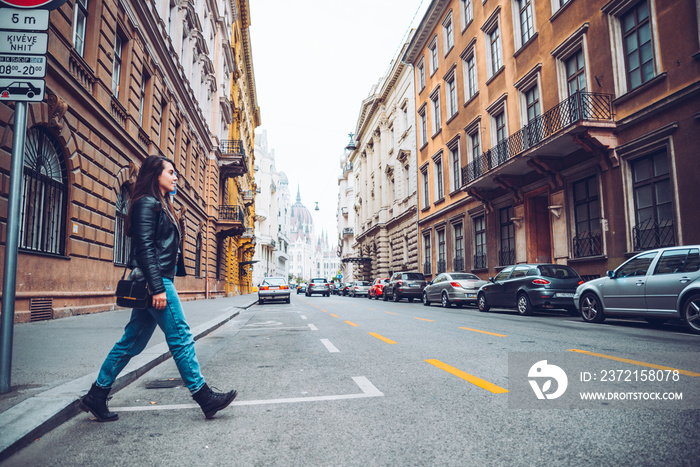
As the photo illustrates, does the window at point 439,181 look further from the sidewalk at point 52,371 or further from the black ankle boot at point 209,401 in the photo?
the black ankle boot at point 209,401

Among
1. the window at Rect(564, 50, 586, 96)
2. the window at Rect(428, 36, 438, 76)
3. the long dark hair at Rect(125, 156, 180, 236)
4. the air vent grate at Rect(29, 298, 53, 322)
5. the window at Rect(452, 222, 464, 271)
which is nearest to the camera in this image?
the long dark hair at Rect(125, 156, 180, 236)

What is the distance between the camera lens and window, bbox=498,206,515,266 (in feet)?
71.8

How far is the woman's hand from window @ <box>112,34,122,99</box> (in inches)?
502

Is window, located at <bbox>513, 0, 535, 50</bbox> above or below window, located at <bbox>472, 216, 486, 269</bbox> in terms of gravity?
above

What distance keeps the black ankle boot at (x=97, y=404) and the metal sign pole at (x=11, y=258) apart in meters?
0.88

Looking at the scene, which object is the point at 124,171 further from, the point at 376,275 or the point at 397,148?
the point at 376,275

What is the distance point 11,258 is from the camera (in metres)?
4.13

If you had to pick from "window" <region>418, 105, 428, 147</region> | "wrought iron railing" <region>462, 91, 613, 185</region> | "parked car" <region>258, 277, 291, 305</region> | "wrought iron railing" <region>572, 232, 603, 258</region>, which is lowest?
"parked car" <region>258, 277, 291, 305</region>

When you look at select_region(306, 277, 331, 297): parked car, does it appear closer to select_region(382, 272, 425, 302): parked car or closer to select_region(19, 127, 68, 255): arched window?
select_region(382, 272, 425, 302): parked car

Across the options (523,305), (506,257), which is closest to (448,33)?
(506,257)

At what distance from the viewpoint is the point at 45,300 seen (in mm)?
10305

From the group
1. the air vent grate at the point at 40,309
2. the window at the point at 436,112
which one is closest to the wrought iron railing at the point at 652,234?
the air vent grate at the point at 40,309

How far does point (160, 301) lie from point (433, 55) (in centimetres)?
3193

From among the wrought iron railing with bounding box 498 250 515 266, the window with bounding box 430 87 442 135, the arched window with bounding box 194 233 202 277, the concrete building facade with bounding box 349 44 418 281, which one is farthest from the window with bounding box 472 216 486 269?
the arched window with bounding box 194 233 202 277
